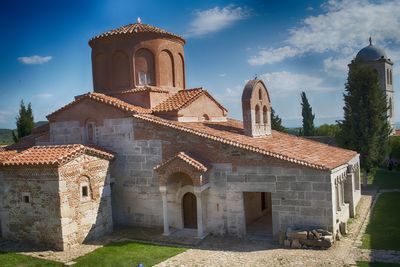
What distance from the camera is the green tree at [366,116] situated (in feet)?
70.6

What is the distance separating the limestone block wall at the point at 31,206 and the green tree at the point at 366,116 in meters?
17.4

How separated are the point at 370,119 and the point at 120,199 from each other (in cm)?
1561

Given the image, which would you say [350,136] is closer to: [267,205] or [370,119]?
[370,119]

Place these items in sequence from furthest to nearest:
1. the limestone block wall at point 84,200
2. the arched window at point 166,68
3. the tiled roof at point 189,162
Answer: the arched window at point 166,68
the tiled roof at point 189,162
the limestone block wall at point 84,200

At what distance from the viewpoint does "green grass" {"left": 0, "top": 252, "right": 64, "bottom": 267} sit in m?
11.2

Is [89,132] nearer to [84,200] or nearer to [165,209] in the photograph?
[84,200]

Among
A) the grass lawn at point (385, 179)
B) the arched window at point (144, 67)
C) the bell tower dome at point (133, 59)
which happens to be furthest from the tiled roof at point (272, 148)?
the grass lawn at point (385, 179)

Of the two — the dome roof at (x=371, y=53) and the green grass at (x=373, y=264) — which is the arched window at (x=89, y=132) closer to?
the green grass at (x=373, y=264)

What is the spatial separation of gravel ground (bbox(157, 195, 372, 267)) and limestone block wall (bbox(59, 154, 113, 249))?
3930 millimetres

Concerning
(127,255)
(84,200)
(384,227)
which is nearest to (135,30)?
(84,200)

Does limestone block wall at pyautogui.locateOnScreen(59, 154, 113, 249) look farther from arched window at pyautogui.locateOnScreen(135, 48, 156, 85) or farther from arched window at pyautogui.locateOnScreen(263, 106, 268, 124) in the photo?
arched window at pyautogui.locateOnScreen(263, 106, 268, 124)

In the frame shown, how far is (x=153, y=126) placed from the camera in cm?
1470

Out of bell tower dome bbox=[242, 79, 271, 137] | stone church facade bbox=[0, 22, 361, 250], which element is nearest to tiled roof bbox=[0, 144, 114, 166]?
stone church facade bbox=[0, 22, 361, 250]

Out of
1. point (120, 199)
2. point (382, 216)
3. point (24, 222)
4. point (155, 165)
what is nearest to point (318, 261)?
point (382, 216)
